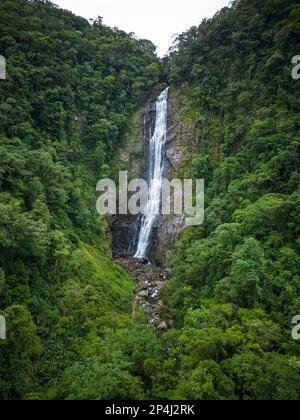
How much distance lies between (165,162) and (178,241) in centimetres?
1312

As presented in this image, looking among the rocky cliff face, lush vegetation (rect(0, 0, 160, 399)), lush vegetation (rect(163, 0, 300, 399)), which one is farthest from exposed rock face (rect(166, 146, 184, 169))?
lush vegetation (rect(0, 0, 160, 399))

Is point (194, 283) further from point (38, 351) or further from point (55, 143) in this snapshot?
point (55, 143)

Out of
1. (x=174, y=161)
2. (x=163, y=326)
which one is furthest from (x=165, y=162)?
(x=163, y=326)

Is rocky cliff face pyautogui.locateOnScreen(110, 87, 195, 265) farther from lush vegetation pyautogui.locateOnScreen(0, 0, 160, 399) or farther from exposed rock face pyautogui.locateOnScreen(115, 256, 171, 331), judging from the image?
lush vegetation pyautogui.locateOnScreen(0, 0, 160, 399)

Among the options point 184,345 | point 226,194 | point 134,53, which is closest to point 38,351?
point 184,345

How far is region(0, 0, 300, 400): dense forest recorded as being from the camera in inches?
477

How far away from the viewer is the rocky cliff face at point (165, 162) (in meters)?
29.2

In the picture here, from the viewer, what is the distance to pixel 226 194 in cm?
2309

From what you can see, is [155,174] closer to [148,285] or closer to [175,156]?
[175,156]

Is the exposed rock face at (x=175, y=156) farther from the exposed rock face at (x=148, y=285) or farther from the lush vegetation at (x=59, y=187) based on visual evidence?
the exposed rock face at (x=148, y=285)

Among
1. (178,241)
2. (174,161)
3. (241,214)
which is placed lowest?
(178,241)

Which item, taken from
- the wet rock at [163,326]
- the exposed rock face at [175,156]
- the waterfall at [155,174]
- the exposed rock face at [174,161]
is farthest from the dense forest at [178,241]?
the waterfall at [155,174]

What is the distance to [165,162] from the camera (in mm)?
34812
